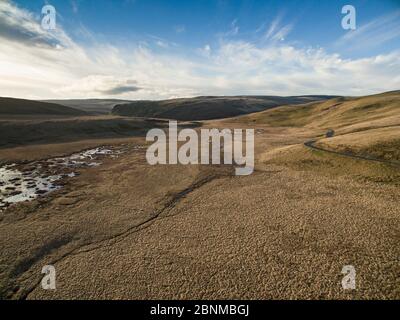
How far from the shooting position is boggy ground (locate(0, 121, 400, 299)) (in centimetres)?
1473

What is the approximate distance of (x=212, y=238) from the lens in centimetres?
1959

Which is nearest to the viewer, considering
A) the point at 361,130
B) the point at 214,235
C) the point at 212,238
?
the point at 212,238

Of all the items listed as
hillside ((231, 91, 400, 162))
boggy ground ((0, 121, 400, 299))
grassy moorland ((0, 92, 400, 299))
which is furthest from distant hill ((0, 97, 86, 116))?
hillside ((231, 91, 400, 162))

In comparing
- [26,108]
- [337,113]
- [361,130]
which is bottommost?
[361,130]

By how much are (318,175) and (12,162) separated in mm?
51875

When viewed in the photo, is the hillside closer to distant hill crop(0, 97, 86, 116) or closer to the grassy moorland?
the grassy moorland

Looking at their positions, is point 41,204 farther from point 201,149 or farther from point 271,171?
point 201,149

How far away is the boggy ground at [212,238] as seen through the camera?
14.7 meters

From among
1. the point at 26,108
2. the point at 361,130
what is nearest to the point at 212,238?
the point at 361,130

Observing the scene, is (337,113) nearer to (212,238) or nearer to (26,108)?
(212,238)

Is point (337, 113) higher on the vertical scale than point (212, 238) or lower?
higher

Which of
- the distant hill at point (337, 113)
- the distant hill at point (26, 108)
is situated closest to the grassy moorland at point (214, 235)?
the distant hill at point (337, 113)

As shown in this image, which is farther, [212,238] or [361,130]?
[361,130]
